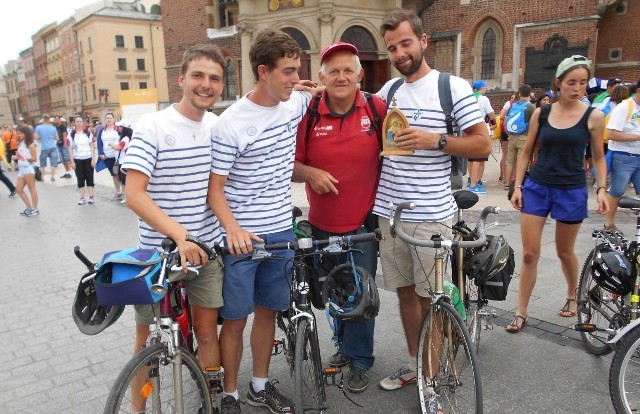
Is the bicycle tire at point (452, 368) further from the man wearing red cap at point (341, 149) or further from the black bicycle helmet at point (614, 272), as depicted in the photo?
the black bicycle helmet at point (614, 272)

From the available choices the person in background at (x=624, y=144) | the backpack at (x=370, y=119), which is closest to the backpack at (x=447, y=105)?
the backpack at (x=370, y=119)

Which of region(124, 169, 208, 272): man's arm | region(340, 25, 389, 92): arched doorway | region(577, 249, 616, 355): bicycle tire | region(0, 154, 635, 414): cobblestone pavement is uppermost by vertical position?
region(340, 25, 389, 92): arched doorway

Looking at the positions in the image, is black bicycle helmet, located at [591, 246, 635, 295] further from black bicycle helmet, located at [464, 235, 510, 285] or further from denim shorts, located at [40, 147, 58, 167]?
denim shorts, located at [40, 147, 58, 167]

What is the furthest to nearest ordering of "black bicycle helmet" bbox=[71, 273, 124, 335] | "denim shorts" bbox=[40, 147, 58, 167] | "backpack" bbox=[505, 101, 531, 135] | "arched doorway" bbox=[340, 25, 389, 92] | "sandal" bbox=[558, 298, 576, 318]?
"arched doorway" bbox=[340, 25, 389, 92] < "denim shorts" bbox=[40, 147, 58, 167] < "backpack" bbox=[505, 101, 531, 135] < "sandal" bbox=[558, 298, 576, 318] < "black bicycle helmet" bbox=[71, 273, 124, 335]

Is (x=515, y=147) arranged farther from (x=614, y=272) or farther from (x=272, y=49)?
(x=272, y=49)

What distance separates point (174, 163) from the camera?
267 cm

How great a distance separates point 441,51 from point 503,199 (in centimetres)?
1223

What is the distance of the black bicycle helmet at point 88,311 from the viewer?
7.73 feet

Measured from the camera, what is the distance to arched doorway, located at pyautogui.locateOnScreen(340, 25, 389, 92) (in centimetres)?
1722

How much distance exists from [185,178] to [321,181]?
0.79m

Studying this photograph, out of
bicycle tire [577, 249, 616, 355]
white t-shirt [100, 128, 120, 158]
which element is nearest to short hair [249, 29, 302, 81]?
bicycle tire [577, 249, 616, 355]

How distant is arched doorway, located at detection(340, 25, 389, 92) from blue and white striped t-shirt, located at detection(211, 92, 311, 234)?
14665 mm

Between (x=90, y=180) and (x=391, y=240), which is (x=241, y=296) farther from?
(x=90, y=180)

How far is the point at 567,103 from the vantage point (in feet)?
12.6
